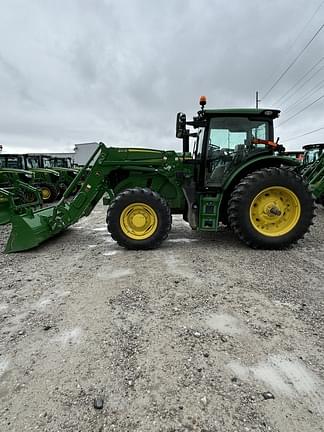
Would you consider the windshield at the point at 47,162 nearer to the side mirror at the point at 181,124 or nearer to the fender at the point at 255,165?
the side mirror at the point at 181,124

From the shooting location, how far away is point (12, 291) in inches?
129

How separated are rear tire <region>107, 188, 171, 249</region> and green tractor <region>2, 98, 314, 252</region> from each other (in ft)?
0.05

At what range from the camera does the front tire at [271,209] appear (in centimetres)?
458

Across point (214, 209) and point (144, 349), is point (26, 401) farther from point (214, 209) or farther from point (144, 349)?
point (214, 209)

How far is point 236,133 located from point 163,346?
3.81m

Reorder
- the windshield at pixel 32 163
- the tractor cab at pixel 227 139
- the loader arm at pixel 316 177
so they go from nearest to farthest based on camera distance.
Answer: the tractor cab at pixel 227 139 < the loader arm at pixel 316 177 < the windshield at pixel 32 163

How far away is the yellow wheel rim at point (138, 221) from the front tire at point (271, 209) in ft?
4.16

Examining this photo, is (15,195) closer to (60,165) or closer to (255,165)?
(255,165)

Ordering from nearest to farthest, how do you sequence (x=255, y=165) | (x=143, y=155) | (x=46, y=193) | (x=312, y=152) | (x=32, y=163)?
(x=255, y=165) → (x=143, y=155) → (x=312, y=152) → (x=46, y=193) → (x=32, y=163)

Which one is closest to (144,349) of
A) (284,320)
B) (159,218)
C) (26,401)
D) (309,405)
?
(26,401)

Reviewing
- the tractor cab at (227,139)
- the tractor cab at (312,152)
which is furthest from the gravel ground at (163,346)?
the tractor cab at (312,152)

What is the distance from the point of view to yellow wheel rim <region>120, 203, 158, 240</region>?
470 cm

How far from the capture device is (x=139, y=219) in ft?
15.6

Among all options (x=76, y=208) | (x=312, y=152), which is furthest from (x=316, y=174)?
(x=76, y=208)
